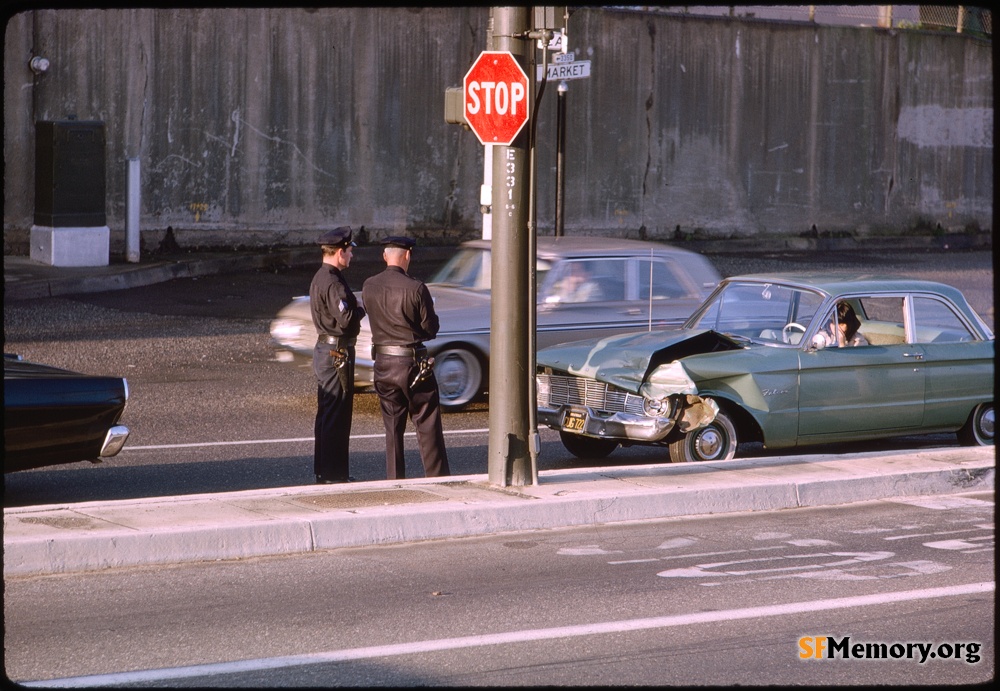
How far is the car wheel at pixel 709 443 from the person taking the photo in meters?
10.2

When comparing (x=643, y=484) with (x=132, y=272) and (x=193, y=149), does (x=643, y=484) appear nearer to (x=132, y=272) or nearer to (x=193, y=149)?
(x=132, y=272)

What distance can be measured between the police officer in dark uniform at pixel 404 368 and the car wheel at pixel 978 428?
4.72 metres

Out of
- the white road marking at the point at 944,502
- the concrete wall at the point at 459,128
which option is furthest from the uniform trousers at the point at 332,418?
the concrete wall at the point at 459,128

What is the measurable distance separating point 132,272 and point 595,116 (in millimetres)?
11550

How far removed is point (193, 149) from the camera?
24328mm

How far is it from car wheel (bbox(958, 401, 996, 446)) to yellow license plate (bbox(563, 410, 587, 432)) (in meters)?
3.43

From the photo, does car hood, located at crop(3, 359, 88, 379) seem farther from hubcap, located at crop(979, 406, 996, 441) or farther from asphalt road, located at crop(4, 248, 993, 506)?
hubcap, located at crop(979, 406, 996, 441)

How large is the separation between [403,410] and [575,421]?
1.54 meters

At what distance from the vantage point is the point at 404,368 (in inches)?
367

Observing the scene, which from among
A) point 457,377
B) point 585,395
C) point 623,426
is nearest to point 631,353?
point 585,395

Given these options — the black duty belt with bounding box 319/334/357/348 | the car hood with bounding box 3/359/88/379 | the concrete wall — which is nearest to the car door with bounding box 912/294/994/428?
the black duty belt with bounding box 319/334/357/348

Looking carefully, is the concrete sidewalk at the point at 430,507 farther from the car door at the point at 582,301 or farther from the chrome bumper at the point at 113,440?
the car door at the point at 582,301

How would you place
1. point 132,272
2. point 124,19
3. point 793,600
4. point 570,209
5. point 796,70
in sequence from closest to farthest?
point 793,600
point 132,272
point 124,19
point 570,209
point 796,70

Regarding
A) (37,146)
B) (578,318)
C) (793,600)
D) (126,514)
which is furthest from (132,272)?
(793,600)
